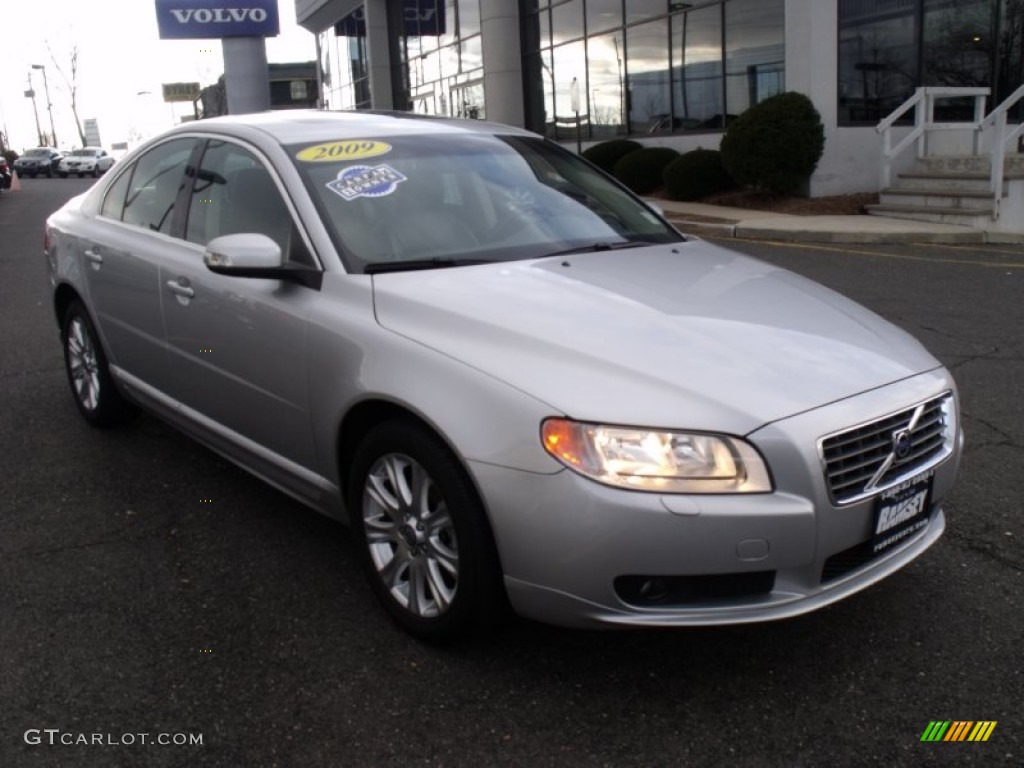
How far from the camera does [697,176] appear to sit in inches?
685

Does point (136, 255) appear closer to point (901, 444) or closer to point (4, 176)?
point (901, 444)

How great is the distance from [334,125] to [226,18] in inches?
1277

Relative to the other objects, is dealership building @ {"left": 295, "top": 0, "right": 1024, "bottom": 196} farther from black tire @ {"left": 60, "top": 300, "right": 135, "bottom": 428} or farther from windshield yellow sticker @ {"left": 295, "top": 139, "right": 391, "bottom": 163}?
windshield yellow sticker @ {"left": 295, "top": 139, "right": 391, "bottom": 163}

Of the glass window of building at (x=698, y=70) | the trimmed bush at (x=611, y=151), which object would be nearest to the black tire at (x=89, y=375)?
the glass window of building at (x=698, y=70)

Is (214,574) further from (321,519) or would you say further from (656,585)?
(656,585)

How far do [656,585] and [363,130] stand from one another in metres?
2.37

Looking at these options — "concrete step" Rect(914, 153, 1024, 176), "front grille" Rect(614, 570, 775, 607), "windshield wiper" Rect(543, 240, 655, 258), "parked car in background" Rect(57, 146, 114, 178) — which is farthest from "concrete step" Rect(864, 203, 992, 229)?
"parked car in background" Rect(57, 146, 114, 178)

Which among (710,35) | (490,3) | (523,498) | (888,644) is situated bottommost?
(888,644)

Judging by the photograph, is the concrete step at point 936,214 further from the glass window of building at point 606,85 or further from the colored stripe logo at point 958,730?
the colored stripe logo at point 958,730

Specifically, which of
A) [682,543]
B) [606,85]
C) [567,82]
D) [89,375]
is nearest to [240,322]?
[682,543]

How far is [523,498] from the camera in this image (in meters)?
2.69

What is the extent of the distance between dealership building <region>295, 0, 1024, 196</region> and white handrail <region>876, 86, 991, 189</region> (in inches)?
24.7

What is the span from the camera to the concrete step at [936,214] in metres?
12.9

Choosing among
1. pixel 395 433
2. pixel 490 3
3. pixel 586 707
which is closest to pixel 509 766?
pixel 586 707
